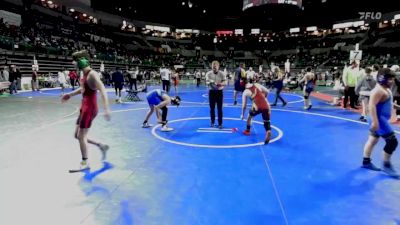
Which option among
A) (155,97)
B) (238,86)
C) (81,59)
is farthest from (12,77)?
(81,59)

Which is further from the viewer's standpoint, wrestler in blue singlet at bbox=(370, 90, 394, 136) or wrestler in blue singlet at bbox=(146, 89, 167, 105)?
wrestler in blue singlet at bbox=(146, 89, 167, 105)

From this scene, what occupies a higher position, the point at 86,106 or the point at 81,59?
the point at 81,59

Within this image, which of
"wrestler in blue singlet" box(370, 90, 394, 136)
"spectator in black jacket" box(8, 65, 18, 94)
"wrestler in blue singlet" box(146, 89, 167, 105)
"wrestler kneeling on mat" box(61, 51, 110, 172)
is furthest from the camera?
"spectator in black jacket" box(8, 65, 18, 94)

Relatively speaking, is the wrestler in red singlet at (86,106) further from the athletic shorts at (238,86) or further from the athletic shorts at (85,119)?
the athletic shorts at (238,86)

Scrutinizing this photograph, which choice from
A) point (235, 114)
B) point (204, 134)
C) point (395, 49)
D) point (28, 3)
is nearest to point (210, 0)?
point (28, 3)

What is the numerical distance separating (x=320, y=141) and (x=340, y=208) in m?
3.75

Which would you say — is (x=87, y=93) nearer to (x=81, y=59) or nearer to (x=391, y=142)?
(x=81, y=59)

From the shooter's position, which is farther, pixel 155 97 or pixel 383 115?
pixel 155 97

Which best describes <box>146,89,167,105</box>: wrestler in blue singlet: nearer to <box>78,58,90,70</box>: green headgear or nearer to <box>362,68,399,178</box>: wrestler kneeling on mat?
<box>78,58,90,70</box>: green headgear

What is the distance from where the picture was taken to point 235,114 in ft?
38.5

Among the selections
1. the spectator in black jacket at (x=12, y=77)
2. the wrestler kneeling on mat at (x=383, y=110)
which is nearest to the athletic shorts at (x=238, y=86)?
the wrestler kneeling on mat at (x=383, y=110)

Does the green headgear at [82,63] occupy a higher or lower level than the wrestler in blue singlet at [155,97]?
higher

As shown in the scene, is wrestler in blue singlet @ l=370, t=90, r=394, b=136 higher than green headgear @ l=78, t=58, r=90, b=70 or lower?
lower

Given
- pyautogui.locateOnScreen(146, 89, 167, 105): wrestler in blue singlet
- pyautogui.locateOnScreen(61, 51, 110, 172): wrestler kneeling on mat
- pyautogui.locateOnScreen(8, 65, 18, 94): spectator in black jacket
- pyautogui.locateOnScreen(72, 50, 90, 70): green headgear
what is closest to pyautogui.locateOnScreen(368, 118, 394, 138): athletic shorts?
pyautogui.locateOnScreen(61, 51, 110, 172): wrestler kneeling on mat
